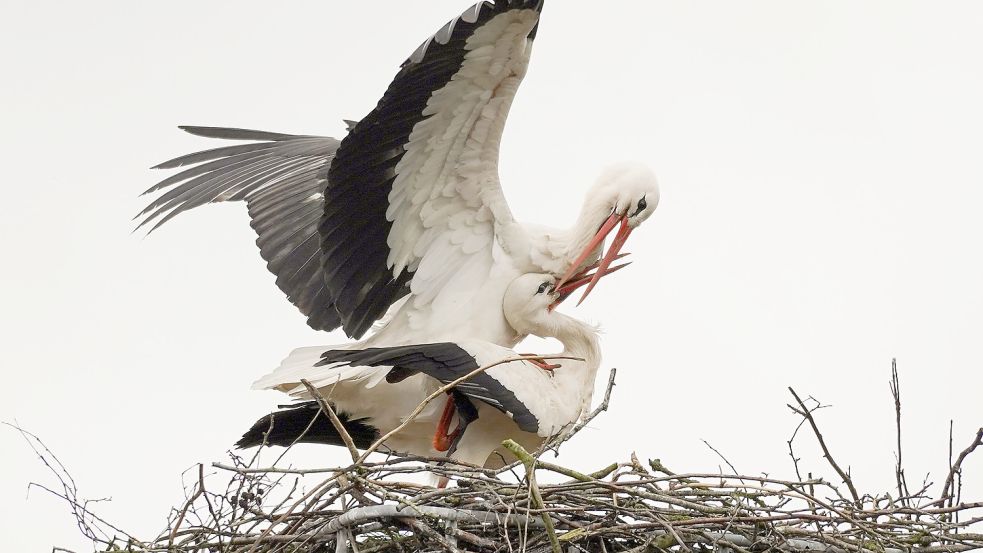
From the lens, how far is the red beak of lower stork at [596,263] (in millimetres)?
6277

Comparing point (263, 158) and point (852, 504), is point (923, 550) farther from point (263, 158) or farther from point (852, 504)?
point (263, 158)

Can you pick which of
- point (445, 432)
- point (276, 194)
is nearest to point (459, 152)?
point (445, 432)

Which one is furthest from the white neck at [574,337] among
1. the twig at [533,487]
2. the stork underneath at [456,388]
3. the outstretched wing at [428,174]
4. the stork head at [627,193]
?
the twig at [533,487]

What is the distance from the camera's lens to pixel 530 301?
619cm

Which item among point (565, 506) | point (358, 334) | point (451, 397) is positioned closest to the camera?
point (565, 506)

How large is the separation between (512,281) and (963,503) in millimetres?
2204

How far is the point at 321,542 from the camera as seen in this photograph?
195 inches

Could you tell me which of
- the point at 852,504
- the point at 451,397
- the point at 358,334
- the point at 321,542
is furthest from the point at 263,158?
the point at 852,504

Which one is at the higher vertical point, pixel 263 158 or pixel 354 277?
pixel 263 158

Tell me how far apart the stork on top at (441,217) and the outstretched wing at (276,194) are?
0.05ft

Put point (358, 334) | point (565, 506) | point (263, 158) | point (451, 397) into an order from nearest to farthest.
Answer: point (565, 506)
point (451, 397)
point (358, 334)
point (263, 158)

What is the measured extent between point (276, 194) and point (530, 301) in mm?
1924

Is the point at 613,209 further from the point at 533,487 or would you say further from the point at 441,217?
the point at 533,487

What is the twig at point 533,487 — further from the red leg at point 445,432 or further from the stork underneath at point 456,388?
the red leg at point 445,432
